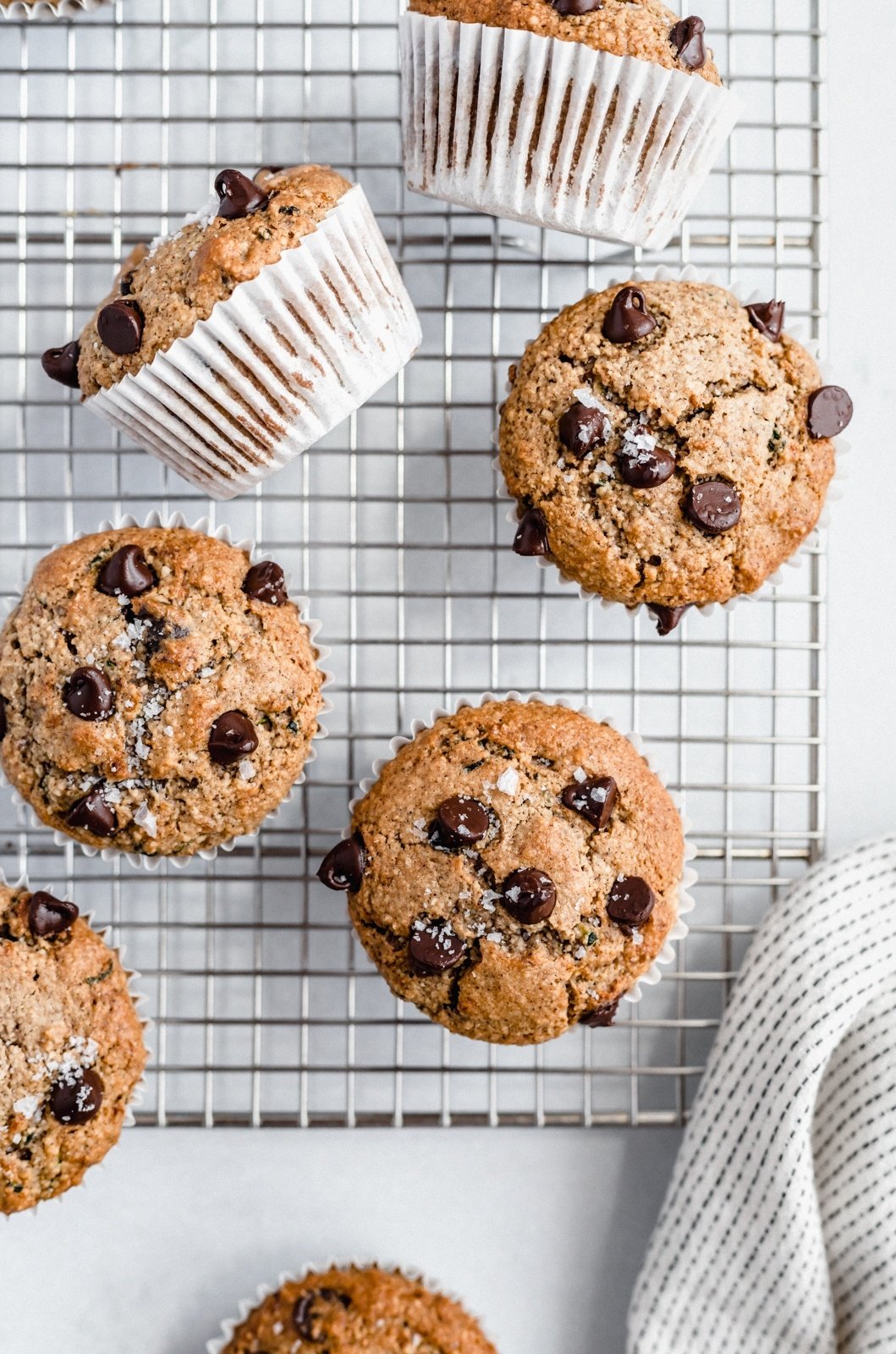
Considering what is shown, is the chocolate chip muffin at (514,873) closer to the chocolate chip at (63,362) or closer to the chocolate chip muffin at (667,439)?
the chocolate chip muffin at (667,439)

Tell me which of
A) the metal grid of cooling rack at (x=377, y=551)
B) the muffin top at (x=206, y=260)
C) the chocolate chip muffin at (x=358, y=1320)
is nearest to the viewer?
the muffin top at (x=206, y=260)

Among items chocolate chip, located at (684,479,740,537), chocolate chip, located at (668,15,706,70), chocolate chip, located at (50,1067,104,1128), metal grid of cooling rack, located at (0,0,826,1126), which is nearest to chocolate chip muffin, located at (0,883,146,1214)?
chocolate chip, located at (50,1067,104,1128)

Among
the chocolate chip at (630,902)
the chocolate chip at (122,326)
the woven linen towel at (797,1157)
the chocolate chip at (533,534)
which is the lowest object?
the woven linen towel at (797,1157)

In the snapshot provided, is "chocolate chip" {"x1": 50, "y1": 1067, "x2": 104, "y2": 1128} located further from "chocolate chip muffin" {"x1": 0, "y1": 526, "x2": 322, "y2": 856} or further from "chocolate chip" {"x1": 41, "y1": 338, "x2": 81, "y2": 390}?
"chocolate chip" {"x1": 41, "y1": 338, "x2": 81, "y2": 390}

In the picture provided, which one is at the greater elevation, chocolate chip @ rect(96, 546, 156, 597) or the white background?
chocolate chip @ rect(96, 546, 156, 597)

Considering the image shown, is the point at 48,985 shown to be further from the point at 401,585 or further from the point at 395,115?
the point at 395,115

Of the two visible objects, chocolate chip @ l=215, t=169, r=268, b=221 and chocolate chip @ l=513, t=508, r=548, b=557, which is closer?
chocolate chip @ l=215, t=169, r=268, b=221

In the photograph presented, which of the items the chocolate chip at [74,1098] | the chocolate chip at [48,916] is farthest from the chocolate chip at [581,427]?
the chocolate chip at [74,1098]
